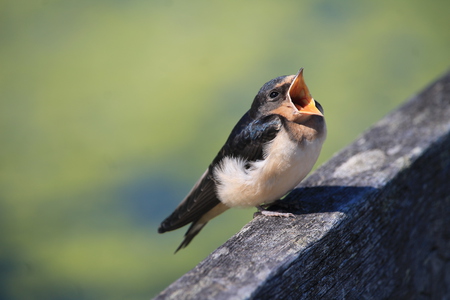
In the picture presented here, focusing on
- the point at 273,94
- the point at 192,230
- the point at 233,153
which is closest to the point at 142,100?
the point at 192,230

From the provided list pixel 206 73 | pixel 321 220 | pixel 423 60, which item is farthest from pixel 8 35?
pixel 321 220

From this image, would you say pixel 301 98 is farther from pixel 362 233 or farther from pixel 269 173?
pixel 362 233

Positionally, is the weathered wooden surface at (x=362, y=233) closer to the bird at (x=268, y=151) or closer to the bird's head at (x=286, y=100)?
the bird at (x=268, y=151)

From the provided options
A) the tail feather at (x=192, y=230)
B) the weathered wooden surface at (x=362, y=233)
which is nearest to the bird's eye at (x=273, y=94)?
the weathered wooden surface at (x=362, y=233)

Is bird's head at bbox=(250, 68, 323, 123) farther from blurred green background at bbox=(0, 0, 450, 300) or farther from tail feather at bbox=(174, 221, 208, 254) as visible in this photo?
blurred green background at bbox=(0, 0, 450, 300)

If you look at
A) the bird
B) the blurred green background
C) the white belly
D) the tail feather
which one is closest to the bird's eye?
the bird

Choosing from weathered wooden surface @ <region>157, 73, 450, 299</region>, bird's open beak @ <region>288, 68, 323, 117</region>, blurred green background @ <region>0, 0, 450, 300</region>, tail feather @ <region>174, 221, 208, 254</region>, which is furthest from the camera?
blurred green background @ <region>0, 0, 450, 300</region>

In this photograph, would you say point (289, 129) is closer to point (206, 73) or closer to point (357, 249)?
point (357, 249)
